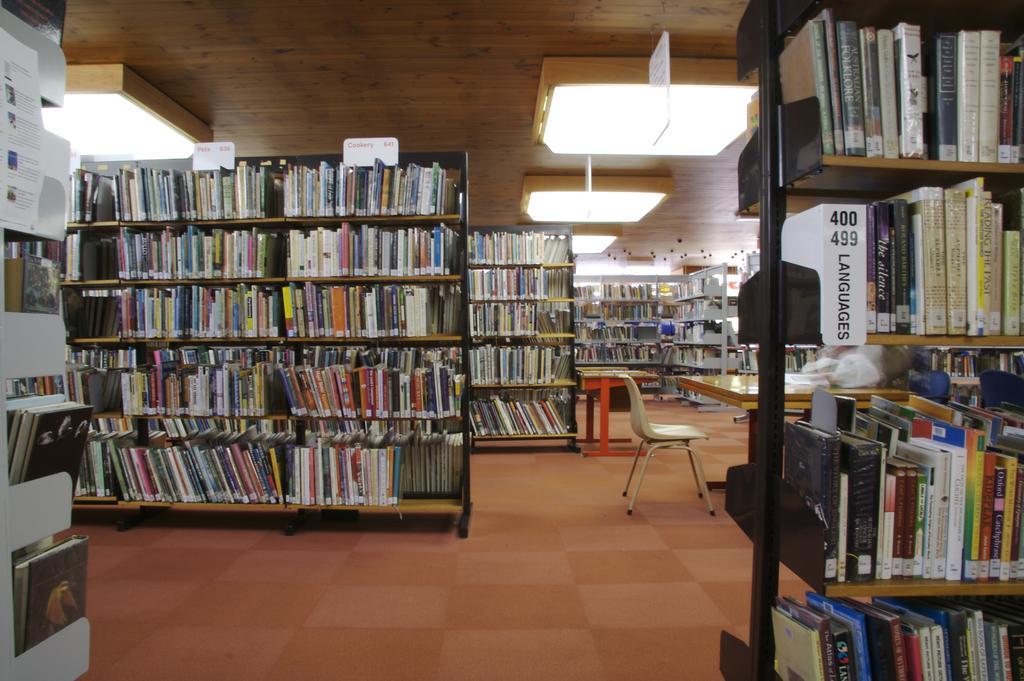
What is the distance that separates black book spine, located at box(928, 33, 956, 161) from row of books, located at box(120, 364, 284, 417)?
2928mm

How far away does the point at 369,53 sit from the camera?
343cm

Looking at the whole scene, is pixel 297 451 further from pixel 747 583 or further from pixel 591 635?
pixel 747 583

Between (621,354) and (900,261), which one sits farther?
(621,354)

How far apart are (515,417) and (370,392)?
2344 mm

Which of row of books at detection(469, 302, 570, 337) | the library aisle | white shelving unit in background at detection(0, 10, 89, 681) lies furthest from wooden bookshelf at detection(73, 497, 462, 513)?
row of books at detection(469, 302, 570, 337)

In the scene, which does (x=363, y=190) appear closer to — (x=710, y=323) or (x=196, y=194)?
(x=196, y=194)

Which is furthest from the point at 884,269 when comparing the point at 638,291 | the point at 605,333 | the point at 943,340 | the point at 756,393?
the point at 638,291

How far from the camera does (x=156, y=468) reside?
296cm

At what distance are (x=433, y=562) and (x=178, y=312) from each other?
196cm

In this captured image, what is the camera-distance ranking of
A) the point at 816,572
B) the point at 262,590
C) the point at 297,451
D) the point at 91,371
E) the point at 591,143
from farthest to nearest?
1. the point at 591,143
2. the point at 91,371
3. the point at 297,451
4. the point at 262,590
5. the point at 816,572

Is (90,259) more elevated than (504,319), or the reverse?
(90,259)

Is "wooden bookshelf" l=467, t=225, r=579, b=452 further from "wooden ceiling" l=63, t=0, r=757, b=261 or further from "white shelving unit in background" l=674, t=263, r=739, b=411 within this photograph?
"white shelving unit in background" l=674, t=263, r=739, b=411

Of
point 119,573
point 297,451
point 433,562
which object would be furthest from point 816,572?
point 119,573

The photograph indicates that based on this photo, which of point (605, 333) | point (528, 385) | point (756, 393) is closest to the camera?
point (756, 393)
